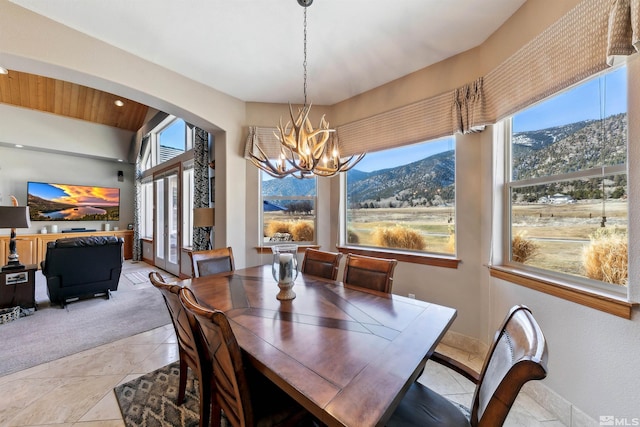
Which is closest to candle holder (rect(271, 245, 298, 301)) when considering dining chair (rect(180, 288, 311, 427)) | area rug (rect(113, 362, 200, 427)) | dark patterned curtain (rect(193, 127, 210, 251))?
dining chair (rect(180, 288, 311, 427))

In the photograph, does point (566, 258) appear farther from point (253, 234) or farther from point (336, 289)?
point (253, 234)

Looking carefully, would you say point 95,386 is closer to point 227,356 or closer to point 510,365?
point 227,356

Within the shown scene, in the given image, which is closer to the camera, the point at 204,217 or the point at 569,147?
the point at 569,147

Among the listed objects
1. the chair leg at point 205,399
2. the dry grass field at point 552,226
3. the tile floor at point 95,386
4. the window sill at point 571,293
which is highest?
the dry grass field at point 552,226

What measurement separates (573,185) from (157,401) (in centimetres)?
333

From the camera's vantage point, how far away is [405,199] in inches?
117

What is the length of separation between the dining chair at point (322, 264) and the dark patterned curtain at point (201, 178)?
92.3 inches

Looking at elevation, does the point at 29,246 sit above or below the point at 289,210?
below

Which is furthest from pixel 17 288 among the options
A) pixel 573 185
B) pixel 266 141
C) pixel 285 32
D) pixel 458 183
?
pixel 573 185

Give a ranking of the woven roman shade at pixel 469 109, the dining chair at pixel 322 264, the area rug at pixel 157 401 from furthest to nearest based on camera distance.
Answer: the dining chair at pixel 322 264 < the woven roman shade at pixel 469 109 < the area rug at pixel 157 401

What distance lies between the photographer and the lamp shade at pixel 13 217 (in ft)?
9.93

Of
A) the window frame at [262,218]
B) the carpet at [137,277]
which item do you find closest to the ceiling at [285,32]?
the window frame at [262,218]

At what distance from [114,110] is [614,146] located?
8.81 metres

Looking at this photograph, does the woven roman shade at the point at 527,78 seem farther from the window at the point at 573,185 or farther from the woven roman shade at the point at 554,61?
the window at the point at 573,185
